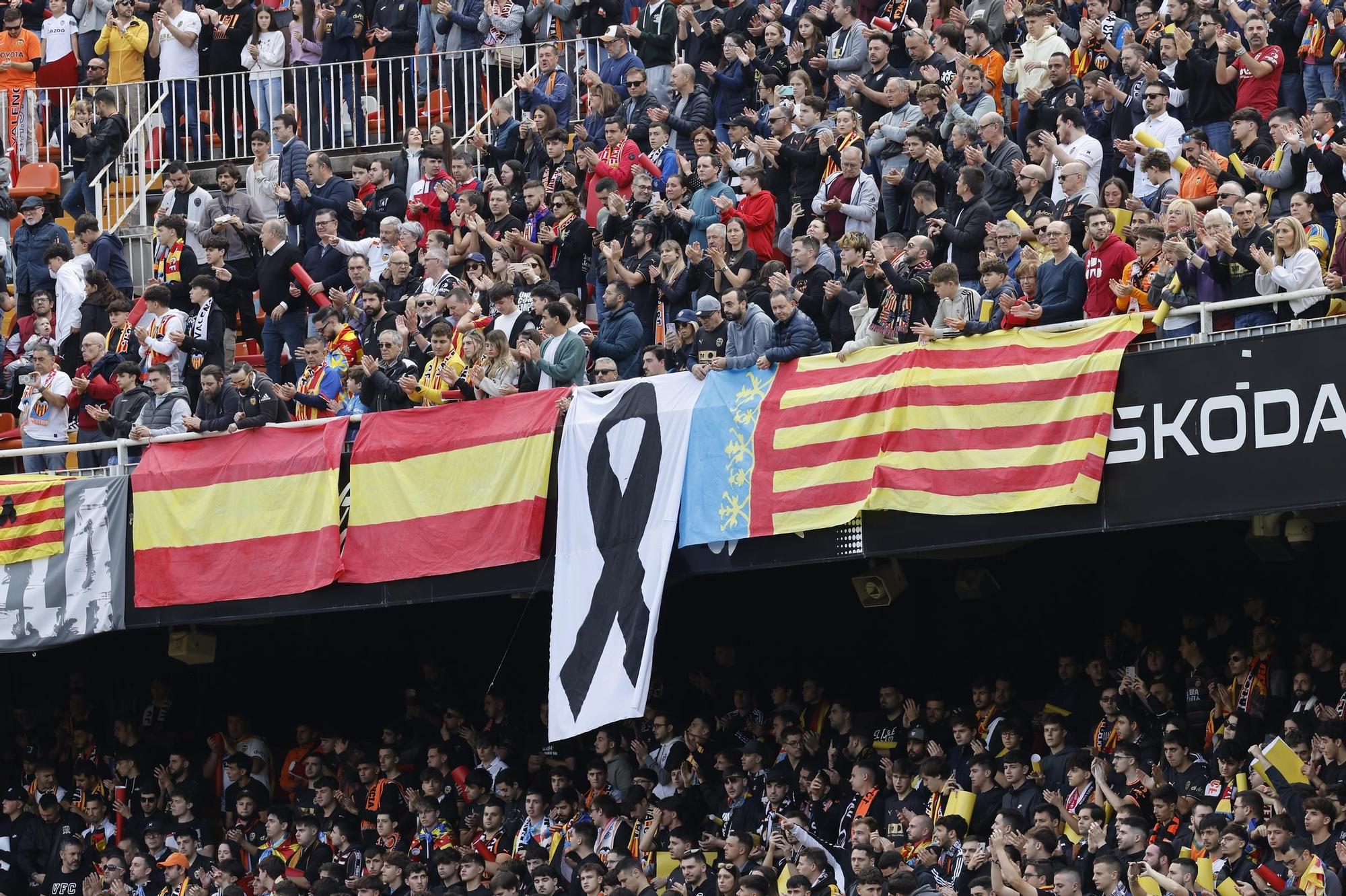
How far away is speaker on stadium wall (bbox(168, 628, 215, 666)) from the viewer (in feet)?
69.9

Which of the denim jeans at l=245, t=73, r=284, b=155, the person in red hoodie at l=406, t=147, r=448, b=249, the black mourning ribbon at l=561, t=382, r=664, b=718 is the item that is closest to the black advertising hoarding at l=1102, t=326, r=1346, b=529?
the black mourning ribbon at l=561, t=382, r=664, b=718

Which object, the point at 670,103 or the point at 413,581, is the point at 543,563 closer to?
the point at 413,581

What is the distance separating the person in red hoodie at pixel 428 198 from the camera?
21484mm

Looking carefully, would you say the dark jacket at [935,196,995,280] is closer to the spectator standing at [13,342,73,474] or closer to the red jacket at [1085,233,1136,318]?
the red jacket at [1085,233,1136,318]

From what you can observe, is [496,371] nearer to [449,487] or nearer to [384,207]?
[449,487]

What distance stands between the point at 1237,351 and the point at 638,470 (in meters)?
4.40

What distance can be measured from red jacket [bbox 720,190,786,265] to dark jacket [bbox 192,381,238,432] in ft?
13.4

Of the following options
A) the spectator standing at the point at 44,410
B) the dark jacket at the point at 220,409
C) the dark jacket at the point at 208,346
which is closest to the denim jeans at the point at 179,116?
the dark jacket at the point at 208,346

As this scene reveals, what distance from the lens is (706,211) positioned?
19641 mm

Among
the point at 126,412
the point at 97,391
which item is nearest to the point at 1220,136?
the point at 126,412

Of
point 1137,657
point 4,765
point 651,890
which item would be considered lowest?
point 4,765

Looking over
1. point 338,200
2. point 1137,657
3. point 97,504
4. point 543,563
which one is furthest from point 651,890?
point 338,200

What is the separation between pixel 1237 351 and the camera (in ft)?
48.9

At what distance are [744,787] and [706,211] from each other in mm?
4635
